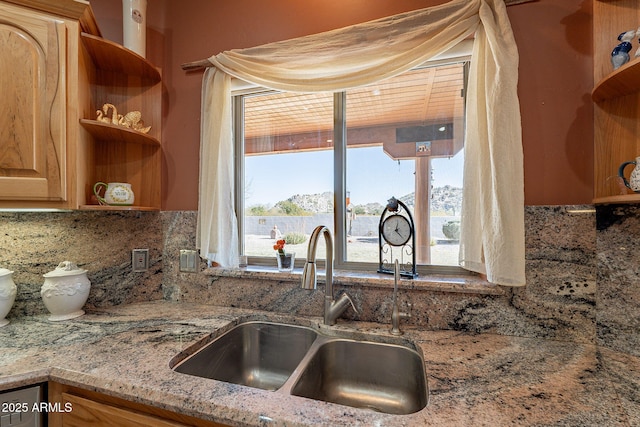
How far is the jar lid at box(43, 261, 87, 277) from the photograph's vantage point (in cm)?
123

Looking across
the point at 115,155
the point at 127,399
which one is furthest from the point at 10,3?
the point at 127,399

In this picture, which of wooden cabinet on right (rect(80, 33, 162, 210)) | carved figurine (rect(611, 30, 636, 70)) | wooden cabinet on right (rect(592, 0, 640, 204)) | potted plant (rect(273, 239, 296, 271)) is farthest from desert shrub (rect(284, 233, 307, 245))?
carved figurine (rect(611, 30, 636, 70))

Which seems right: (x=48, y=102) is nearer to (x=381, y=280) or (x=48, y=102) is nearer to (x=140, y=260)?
(x=140, y=260)

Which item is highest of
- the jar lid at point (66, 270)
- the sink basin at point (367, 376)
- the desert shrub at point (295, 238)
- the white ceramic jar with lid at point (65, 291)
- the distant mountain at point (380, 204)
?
the distant mountain at point (380, 204)

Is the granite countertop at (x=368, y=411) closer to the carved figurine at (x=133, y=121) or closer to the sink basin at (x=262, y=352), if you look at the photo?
the sink basin at (x=262, y=352)

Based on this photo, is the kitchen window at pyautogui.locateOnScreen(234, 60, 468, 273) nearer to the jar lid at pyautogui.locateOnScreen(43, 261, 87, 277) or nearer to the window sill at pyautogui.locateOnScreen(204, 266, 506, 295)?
the window sill at pyautogui.locateOnScreen(204, 266, 506, 295)

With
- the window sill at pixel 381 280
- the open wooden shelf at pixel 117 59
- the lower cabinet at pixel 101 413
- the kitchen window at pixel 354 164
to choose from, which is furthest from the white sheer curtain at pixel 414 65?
the lower cabinet at pixel 101 413

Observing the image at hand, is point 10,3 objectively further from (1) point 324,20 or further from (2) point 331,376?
(2) point 331,376

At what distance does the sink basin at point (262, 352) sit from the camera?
3.92 ft

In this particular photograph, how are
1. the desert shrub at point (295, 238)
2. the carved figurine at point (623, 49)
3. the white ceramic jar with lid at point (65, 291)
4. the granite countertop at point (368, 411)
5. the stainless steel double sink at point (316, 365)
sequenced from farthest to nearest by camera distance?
the desert shrub at point (295, 238), the white ceramic jar with lid at point (65, 291), the stainless steel double sink at point (316, 365), the carved figurine at point (623, 49), the granite countertop at point (368, 411)

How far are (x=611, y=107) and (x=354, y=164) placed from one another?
99cm

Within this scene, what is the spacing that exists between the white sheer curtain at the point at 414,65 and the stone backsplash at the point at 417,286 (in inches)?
5.8

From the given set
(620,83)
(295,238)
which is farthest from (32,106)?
Result: (620,83)

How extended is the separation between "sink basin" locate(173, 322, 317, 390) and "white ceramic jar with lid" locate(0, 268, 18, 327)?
0.90 meters
